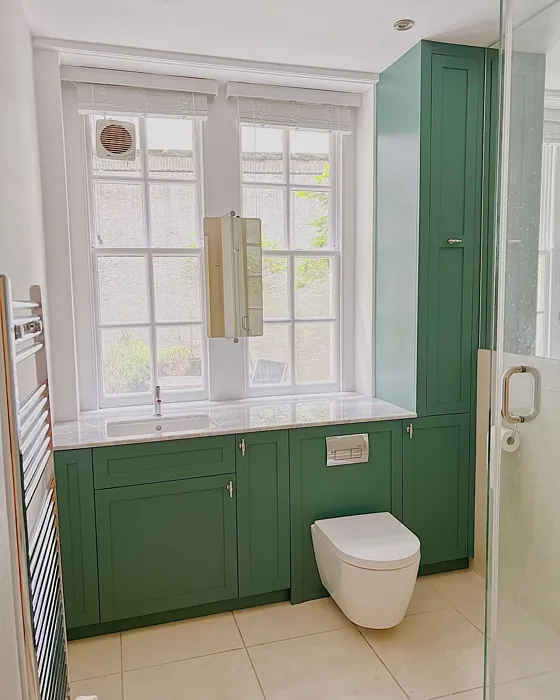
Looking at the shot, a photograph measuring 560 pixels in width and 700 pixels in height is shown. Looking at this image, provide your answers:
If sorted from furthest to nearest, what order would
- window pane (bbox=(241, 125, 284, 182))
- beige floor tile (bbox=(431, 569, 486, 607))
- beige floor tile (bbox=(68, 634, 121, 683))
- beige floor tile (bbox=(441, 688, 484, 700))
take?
1. window pane (bbox=(241, 125, 284, 182))
2. beige floor tile (bbox=(431, 569, 486, 607))
3. beige floor tile (bbox=(68, 634, 121, 683))
4. beige floor tile (bbox=(441, 688, 484, 700))

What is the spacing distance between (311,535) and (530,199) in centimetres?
175

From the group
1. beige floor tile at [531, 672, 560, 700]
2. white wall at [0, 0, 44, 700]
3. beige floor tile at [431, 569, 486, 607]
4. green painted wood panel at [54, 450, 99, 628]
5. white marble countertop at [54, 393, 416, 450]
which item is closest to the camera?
white wall at [0, 0, 44, 700]

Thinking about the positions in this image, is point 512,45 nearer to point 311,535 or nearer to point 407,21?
point 407,21

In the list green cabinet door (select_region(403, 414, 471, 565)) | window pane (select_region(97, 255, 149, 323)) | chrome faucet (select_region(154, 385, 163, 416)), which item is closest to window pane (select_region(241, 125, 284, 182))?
window pane (select_region(97, 255, 149, 323))

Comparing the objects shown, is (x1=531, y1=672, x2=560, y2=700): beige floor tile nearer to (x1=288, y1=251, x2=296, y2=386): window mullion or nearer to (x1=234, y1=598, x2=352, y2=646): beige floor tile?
(x1=234, y1=598, x2=352, y2=646): beige floor tile

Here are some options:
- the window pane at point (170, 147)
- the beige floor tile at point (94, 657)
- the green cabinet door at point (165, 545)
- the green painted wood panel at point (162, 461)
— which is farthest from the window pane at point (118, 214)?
the beige floor tile at point (94, 657)

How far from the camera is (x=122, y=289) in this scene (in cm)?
302

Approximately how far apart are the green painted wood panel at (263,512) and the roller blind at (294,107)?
67.8 inches

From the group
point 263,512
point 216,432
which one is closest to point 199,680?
point 263,512

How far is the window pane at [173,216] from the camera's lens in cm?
304

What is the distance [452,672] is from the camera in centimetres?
216

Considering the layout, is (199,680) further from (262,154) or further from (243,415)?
(262,154)

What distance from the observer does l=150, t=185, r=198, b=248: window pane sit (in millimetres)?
3037

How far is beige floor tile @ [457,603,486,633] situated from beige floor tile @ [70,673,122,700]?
1513mm
